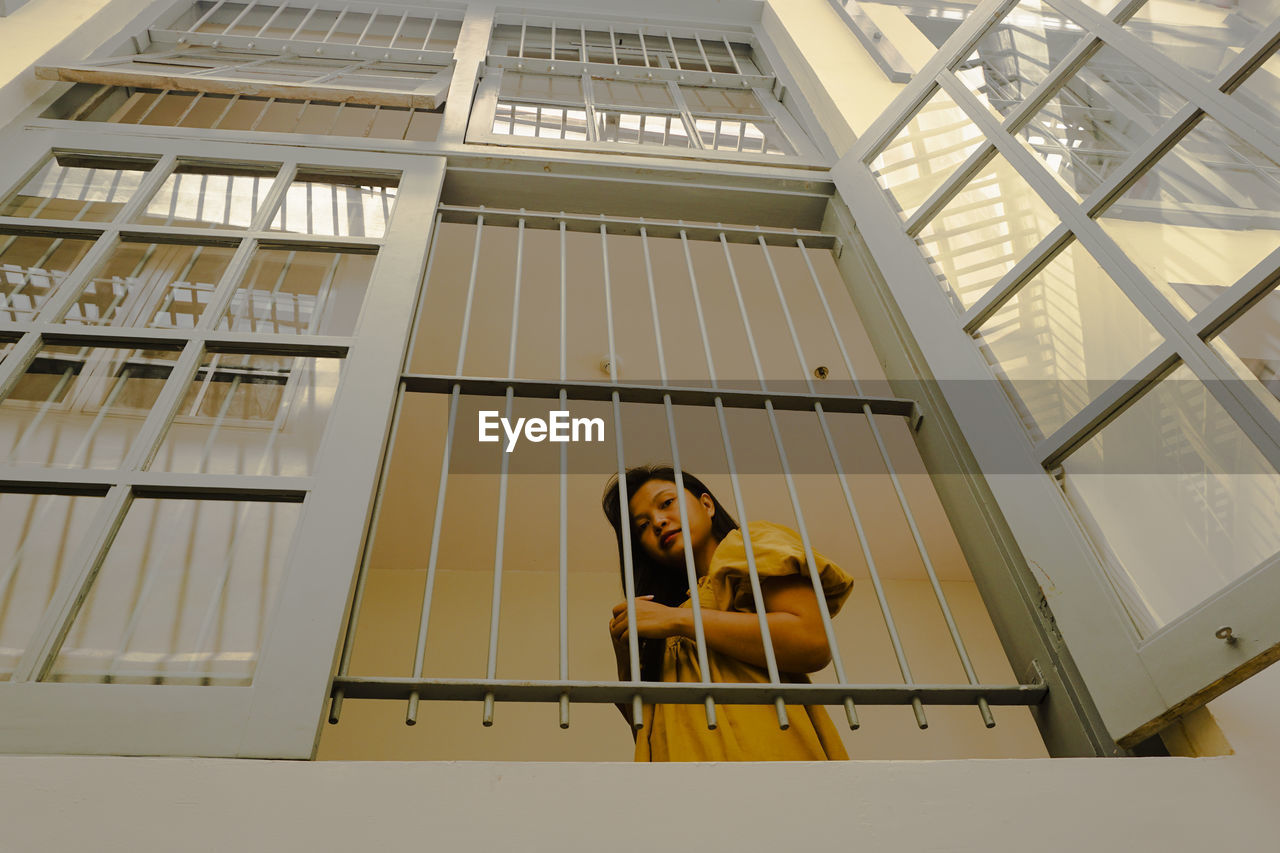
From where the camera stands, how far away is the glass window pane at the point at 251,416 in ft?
5.33

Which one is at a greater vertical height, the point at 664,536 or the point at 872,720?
the point at 872,720

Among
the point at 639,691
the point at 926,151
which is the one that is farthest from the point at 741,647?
the point at 926,151

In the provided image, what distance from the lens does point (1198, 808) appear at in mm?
1115

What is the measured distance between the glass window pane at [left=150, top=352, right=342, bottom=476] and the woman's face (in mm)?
→ 843

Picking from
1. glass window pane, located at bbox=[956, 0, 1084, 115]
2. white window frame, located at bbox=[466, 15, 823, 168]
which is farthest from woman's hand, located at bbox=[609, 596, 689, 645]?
white window frame, located at bbox=[466, 15, 823, 168]

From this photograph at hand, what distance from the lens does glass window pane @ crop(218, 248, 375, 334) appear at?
6.59 ft

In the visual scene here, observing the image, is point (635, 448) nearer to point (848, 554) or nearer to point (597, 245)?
point (597, 245)

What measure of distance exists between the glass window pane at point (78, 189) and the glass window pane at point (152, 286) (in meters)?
0.27

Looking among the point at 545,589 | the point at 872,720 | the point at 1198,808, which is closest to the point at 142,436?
the point at 1198,808

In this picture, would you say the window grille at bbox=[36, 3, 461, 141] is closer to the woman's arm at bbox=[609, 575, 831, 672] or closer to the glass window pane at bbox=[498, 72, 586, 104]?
the glass window pane at bbox=[498, 72, 586, 104]

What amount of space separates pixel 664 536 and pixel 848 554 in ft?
9.57

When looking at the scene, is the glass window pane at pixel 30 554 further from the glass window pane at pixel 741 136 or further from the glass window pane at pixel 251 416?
the glass window pane at pixel 741 136

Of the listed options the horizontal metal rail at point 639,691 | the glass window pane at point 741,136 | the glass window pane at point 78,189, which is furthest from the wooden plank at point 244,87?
the horizontal metal rail at point 639,691

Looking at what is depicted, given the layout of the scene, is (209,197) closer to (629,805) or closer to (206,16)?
(206,16)
